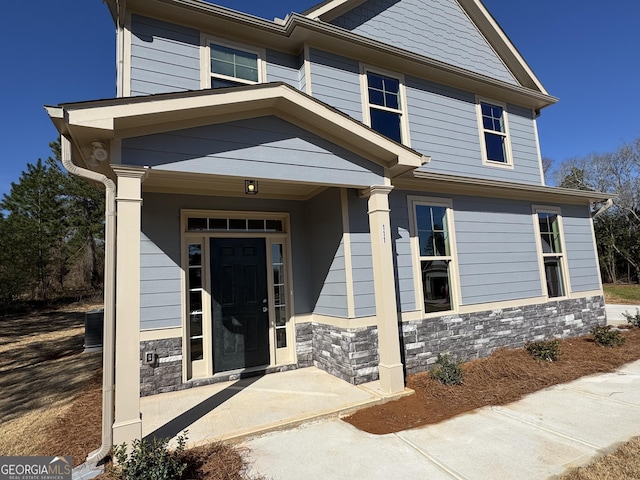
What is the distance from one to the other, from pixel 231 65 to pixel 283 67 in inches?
34.1

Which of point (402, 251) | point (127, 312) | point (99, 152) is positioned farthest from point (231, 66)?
point (127, 312)

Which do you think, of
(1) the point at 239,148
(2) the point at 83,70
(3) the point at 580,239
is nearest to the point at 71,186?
(2) the point at 83,70

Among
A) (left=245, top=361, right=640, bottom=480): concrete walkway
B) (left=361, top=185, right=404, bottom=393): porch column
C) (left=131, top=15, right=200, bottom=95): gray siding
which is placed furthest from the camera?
(left=131, top=15, right=200, bottom=95): gray siding

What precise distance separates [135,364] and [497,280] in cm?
590

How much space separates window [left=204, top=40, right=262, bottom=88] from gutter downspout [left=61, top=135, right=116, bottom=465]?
2653mm

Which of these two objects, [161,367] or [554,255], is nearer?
[161,367]

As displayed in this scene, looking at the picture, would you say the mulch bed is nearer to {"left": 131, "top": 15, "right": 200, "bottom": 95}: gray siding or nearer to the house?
the house

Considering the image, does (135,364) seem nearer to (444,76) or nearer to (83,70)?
(444,76)

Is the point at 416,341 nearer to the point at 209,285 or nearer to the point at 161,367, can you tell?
the point at 209,285

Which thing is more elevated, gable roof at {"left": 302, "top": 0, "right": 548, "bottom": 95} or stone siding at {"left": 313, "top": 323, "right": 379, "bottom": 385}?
gable roof at {"left": 302, "top": 0, "right": 548, "bottom": 95}

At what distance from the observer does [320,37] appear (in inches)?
222

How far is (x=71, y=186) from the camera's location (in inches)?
725

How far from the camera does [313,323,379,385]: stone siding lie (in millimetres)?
4672

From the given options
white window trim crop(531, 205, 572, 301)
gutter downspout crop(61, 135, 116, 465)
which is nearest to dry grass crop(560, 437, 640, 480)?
gutter downspout crop(61, 135, 116, 465)
